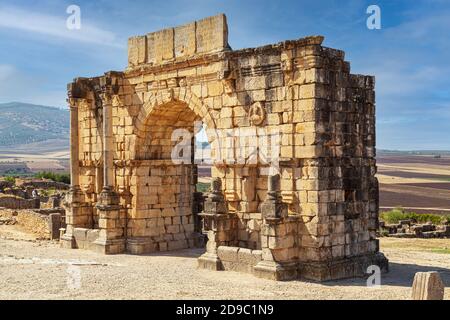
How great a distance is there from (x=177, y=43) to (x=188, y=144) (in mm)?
3362

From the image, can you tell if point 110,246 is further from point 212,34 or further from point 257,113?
point 212,34

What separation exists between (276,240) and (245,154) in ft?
7.83

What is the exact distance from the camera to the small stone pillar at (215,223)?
14.3 metres

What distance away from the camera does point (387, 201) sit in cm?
5341

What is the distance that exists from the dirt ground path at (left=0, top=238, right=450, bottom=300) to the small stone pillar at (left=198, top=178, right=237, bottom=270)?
0.42 meters

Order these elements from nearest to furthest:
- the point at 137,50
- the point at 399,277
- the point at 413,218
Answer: the point at 399,277, the point at 137,50, the point at 413,218

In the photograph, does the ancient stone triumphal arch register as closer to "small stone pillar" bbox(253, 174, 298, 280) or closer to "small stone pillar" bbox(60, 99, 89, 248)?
"small stone pillar" bbox(253, 174, 298, 280)

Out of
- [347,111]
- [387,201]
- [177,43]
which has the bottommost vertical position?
[387,201]

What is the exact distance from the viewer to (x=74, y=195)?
62.2 ft

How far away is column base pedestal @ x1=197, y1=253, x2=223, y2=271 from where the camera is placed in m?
14.1

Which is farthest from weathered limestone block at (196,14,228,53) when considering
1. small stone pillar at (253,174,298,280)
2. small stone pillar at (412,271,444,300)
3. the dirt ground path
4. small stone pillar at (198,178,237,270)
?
small stone pillar at (412,271,444,300)

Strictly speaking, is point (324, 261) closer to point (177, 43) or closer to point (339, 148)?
point (339, 148)

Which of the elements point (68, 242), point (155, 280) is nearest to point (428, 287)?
point (155, 280)
